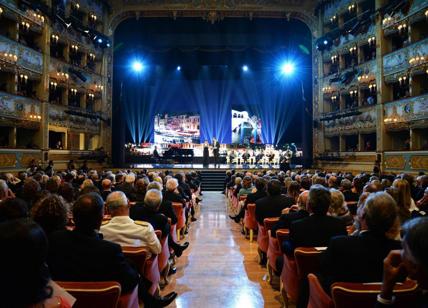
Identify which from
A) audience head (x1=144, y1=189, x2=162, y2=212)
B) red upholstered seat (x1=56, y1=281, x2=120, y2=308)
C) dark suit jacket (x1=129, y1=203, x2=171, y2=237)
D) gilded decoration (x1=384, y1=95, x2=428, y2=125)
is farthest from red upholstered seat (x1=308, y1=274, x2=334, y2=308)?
gilded decoration (x1=384, y1=95, x2=428, y2=125)

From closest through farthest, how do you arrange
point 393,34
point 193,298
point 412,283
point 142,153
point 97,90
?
point 412,283 < point 193,298 < point 393,34 < point 97,90 < point 142,153

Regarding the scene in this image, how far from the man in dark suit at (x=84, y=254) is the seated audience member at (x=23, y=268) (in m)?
0.90

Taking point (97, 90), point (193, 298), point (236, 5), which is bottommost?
point (193, 298)

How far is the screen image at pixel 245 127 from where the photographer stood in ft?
74.4

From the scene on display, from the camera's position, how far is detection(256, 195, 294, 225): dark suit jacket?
4.87 m

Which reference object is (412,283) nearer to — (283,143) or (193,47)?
(193,47)

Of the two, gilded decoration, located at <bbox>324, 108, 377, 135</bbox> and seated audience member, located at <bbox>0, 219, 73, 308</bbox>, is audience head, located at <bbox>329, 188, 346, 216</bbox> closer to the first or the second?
seated audience member, located at <bbox>0, 219, 73, 308</bbox>

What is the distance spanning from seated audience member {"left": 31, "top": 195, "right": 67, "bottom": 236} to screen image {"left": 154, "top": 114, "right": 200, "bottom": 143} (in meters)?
20.4

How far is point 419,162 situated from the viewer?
467 inches

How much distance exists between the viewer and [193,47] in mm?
19078

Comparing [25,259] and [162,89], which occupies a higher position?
[162,89]

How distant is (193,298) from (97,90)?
16.4m

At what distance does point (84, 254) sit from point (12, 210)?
0.83m

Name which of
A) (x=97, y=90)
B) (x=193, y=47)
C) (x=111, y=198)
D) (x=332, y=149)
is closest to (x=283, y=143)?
(x=332, y=149)
